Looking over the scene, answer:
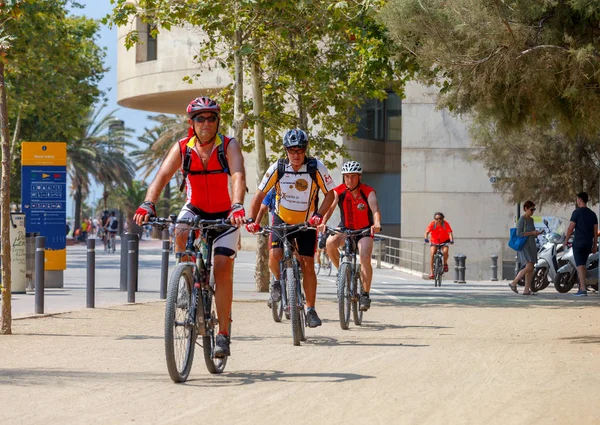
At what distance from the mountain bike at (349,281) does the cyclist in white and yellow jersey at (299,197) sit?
0.73 metres

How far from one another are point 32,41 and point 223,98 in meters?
8.93

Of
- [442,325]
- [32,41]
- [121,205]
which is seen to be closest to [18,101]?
[32,41]

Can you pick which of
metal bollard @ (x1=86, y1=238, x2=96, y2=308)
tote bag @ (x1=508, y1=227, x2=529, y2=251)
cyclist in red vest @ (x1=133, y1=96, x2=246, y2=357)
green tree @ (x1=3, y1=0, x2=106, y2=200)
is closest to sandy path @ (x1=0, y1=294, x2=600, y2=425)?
cyclist in red vest @ (x1=133, y1=96, x2=246, y2=357)

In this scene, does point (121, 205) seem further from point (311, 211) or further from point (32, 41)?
point (311, 211)

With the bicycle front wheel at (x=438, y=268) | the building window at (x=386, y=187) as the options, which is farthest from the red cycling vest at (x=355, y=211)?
the building window at (x=386, y=187)

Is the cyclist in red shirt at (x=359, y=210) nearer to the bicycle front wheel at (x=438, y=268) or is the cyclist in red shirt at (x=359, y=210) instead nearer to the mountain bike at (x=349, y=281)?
the mountain bike at (x=349, y=281)

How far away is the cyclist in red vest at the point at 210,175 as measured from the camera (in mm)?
8250

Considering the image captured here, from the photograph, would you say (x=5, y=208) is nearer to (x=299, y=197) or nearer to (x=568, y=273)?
(x=299, y=197)

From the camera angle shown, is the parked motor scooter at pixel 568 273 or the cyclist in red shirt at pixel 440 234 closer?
the parked motor scooter at pixel 568 273

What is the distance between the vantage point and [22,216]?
18859mm

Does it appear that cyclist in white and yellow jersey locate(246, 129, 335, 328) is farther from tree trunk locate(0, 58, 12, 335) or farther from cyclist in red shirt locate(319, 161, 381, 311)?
tree trunk locate(0, 58, 12, 335)

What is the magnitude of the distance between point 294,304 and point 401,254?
2912cm

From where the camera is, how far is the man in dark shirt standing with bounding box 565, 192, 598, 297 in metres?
20.4

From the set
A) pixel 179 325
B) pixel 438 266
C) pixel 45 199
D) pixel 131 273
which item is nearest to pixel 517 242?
pixel 438 266
